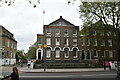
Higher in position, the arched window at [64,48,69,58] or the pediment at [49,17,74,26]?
the pediment at [49,17,74,26]

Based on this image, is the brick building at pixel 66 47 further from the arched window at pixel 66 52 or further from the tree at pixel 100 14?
the tree at pixel 100 14

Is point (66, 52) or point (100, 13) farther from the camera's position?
point (66, 52)

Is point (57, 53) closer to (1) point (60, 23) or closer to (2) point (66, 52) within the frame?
(2) point (66, 52)

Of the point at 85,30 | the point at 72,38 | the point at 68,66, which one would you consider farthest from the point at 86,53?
the point at 85,30

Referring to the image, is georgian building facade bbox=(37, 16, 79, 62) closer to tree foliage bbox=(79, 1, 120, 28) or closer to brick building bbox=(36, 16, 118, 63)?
brick building bbox=(36, 16, 118, 63)

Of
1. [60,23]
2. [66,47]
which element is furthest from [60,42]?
[60,23]

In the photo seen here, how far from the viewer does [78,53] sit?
47031mm

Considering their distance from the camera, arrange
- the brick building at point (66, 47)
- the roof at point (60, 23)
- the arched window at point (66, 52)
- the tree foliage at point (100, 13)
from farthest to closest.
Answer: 1. the roof at point (60, 23)
2. the arched window at point (66, 52)
3. the brick building at point (66, 47)
4. the tree foliage at point (100, 13)

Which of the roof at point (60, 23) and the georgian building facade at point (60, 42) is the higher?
the roof at point (60, 23)

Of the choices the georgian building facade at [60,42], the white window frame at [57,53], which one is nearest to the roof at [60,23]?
the georgian building facade at [60,42]

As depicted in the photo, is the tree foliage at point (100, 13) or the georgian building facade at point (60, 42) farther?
the georgian building facade at point (60, 42)

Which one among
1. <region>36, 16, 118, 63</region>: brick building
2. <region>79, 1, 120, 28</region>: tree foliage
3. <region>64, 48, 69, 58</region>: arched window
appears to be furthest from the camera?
<region>64, 48, 69, 58</region>: arched window

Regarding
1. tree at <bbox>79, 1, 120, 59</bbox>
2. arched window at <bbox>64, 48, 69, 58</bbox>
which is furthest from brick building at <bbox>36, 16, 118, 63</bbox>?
tree at <bbox>79, 1, 120, 59</bbox>

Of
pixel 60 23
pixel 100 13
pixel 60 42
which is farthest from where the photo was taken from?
pixel 60 23
